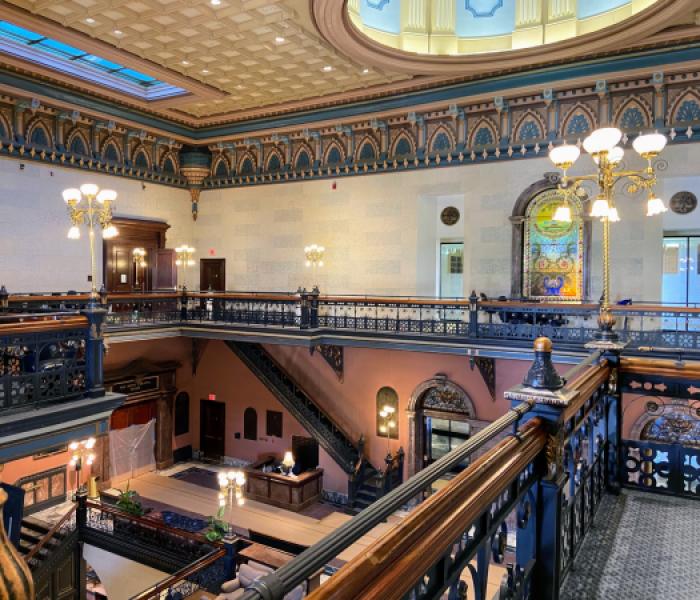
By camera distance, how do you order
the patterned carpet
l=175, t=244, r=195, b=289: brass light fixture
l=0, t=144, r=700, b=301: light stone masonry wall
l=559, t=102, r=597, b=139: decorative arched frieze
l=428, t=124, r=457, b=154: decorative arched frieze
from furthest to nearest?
l=175, t=244, r=195, b=289: brass light fixture < l=428, t=124, r=457, b=154: decorative arched frieze < l=559, t=102, r=597, b=139: decorative arched frieze < l=0, t=144, r=700, b=301: light stone masonry wall < the patterned carpet

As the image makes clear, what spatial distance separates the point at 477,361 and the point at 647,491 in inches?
290

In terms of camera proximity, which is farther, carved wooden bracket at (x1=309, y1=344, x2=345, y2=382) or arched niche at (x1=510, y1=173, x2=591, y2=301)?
carved wooden bracket at (x1=309, y1=344, x2=345, y2=382)

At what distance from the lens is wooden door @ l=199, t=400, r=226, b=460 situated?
52.7ft

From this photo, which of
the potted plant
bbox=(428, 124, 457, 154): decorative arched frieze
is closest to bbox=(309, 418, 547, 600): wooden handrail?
the potted plant

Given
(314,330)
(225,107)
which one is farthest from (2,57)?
(314,330)

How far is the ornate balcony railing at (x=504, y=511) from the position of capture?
4.21 ft

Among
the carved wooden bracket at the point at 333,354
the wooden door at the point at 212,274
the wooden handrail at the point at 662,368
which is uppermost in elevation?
the wooden door at the point at 212,274

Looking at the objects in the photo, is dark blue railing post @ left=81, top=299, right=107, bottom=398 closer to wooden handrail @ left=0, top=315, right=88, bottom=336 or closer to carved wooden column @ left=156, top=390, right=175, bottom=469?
wooden handrail @ left=0, top=315, right=88, bottom=336

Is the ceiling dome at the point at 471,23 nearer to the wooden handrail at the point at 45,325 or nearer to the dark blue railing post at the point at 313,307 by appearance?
the dark blue railing post at the point at 313,307

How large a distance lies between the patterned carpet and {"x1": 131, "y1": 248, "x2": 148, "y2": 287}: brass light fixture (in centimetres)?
1377

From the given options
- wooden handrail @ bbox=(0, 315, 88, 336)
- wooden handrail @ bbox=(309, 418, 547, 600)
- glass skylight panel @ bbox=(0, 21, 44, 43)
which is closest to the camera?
wooden handrail @ bbox=(309, 418, 547, 600)

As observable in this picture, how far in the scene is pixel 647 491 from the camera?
13.6ft

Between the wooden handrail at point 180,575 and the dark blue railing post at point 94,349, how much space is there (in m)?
3.36

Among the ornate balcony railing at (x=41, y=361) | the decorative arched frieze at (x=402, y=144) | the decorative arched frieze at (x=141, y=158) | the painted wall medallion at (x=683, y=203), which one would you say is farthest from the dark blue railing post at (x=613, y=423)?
the decorative arched frieze at (x=141, y=158)
